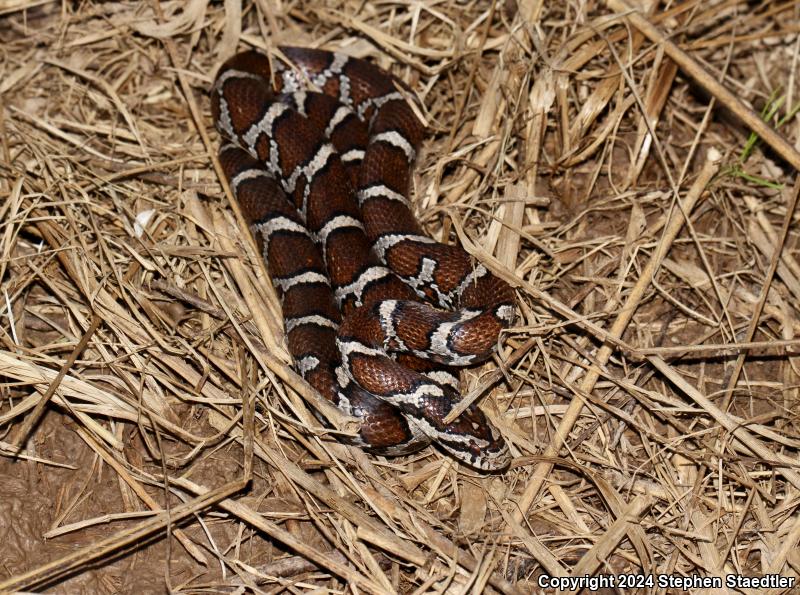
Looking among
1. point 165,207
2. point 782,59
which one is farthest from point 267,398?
point 782,59

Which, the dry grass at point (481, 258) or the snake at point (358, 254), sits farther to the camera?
the snake at point (358, 254)

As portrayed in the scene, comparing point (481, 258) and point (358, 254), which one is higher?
point (481, 258)

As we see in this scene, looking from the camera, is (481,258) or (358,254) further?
(358,254)

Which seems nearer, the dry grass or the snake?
the dry grass
